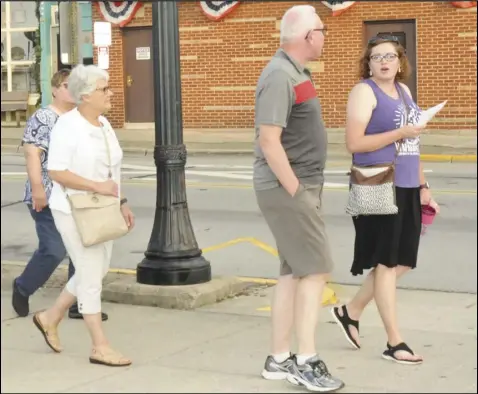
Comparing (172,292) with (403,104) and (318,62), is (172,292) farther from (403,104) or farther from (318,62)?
(318,62)

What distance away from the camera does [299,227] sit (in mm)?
5344

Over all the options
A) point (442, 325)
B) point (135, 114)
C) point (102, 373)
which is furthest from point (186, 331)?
point (135, 114)

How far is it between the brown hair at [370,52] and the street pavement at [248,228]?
8.97 ft

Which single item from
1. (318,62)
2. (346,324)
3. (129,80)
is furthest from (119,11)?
(346,324)

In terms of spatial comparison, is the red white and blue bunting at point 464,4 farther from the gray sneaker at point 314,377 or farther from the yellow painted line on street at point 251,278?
the gray sneaker at point 314,377

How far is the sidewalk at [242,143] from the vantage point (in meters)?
21.4

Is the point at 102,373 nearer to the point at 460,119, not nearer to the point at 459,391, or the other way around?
the point at 459,391

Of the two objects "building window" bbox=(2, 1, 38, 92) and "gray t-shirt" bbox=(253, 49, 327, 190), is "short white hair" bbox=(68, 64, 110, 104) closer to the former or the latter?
"gray t-shirt" bbox=(253, 49, 327, 190)

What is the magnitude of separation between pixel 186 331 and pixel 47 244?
1115 millimetres

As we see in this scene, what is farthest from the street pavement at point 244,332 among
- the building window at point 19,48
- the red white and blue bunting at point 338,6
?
the building window at point 19,48

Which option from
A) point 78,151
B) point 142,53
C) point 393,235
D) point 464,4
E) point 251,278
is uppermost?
point 464,4

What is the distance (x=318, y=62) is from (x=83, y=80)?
2033 centimetres

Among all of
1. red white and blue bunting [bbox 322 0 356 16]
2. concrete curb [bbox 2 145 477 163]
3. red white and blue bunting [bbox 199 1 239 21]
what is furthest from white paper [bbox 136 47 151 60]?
red white and blue bunting [bbox 322 0 356 16]

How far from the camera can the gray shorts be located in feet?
17.5
